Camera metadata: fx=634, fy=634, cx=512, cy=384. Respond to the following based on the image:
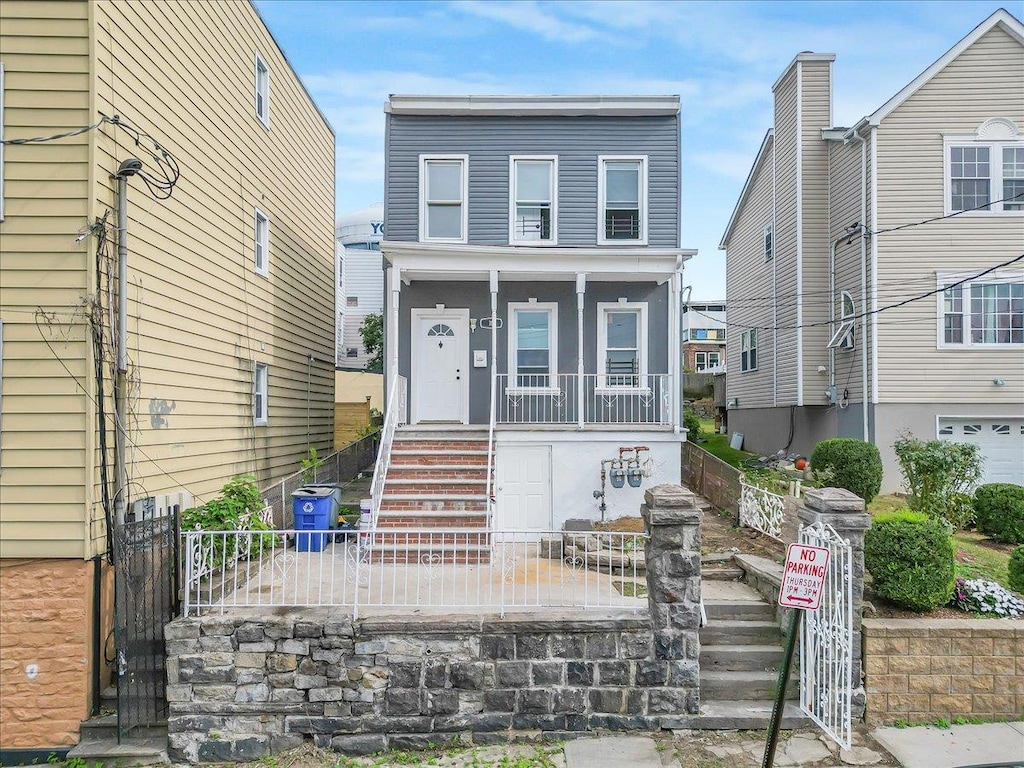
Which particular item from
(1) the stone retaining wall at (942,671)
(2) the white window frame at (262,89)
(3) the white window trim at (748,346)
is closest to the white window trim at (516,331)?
(2) the white window frame at (262,89)

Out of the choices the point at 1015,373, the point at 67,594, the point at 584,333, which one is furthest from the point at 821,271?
the point at 67,594

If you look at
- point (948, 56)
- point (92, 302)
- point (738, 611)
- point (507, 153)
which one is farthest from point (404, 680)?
point (948, 56)

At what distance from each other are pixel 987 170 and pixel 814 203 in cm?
334

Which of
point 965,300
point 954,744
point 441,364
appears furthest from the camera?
point 965,300

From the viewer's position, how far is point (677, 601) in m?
5.92

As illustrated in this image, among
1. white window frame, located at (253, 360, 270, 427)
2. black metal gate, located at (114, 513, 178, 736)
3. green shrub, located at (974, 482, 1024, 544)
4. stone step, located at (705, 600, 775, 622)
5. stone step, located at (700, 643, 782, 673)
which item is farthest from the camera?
white window frame, located at (253, 360, 270, 427)

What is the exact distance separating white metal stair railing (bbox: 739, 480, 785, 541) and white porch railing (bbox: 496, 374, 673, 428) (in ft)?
8.17

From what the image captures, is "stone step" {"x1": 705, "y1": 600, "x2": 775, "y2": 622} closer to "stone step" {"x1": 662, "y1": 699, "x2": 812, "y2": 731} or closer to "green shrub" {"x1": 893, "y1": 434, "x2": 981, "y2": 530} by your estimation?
"stone step" {"x1": 662, "y1": 699, "x2": 812, "y2": 731}

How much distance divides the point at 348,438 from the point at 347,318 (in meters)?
10.6

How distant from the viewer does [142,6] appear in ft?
23.4

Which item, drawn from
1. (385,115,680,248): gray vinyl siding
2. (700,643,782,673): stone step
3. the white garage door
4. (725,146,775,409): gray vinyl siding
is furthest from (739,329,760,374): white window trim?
(700,643,782,673): stone step

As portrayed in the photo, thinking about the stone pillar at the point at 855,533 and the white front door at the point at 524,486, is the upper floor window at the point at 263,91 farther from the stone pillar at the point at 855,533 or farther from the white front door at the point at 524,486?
the stone pillar at the point at 855,533

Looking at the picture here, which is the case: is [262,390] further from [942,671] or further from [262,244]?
[942,671]

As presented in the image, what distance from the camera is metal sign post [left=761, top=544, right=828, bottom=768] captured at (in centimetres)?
469
